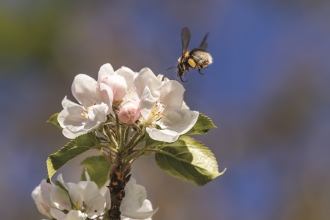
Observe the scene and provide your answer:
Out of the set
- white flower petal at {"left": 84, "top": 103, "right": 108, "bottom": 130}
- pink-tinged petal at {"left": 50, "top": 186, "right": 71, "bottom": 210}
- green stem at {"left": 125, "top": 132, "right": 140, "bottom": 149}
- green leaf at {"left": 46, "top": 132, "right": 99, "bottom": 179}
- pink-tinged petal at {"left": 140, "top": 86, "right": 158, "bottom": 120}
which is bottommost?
pink-tinged petal at {"left": 50, "top": 186, "right": 71, "bottom": 210}

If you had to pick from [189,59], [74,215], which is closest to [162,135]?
[74,215]

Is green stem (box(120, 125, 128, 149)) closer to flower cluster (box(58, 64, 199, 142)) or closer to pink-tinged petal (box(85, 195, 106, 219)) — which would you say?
flower cluster (box(58, 64, 199, 142))

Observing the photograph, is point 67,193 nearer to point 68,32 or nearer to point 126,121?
point 126,121

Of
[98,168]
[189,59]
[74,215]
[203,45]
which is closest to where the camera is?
[74,215]

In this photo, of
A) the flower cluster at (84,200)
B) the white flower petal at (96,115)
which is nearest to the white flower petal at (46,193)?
the flower cluster at (84,200)

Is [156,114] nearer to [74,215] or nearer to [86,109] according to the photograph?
[86,109]

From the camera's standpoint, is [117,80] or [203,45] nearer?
[117,80]

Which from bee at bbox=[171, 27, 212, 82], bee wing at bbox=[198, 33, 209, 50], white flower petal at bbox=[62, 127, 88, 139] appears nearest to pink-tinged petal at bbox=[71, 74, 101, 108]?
white flower petal at bbox=[62, 127, 88, 139]
